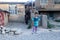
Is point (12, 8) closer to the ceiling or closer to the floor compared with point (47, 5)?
closer to the floor

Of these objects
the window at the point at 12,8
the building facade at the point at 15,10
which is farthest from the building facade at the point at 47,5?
the window at the point at 12,8

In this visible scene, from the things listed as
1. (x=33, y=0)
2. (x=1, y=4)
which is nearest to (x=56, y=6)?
(x=33, y=0)

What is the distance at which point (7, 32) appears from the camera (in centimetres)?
1775

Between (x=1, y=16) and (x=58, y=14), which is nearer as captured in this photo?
(x=1, y=16)

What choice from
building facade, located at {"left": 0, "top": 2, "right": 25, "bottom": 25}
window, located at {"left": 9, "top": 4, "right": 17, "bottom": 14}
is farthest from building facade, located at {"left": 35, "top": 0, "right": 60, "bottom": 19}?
window, located at {"left": 9, "top": 4, "right": 17, "bottom": 14}

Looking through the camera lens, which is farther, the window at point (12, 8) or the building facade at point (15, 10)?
the window at point (12, 8)

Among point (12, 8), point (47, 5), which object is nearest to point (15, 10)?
point (12, 8)

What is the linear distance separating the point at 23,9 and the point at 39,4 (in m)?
3.19

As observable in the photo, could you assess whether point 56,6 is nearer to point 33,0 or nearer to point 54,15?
point 54,15

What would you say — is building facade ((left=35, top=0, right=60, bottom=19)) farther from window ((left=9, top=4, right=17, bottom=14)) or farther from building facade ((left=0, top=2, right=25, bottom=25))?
window ((left=9, top=4, right=17, bottom=14))

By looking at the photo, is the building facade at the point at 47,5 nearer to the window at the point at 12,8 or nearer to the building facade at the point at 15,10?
the building facade at the point at 15,10

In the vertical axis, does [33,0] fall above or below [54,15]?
above

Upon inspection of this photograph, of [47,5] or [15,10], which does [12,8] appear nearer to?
[15,10]

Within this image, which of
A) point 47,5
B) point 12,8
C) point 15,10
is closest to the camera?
point 47,5
